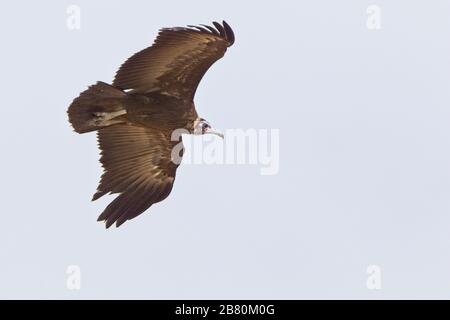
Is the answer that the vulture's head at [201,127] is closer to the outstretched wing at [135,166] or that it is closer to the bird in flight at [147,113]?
the bird in flight at [147,113]

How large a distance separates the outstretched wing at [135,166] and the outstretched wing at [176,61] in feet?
2.75

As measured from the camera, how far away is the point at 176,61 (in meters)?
16.9

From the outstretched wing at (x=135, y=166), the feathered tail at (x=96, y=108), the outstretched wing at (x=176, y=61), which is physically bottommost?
the outstretched wing at (x=135, y=166)

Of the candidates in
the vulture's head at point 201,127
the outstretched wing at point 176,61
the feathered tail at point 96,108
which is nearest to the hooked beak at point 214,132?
the vulture's head at point 201,127

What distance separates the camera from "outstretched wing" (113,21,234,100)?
16.5 metres

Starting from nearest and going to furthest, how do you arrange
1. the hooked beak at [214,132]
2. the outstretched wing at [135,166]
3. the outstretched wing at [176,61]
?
the outstretched wing at [176,61] < the outstretched wing at [135,166] < the hooked beak at [214,132]

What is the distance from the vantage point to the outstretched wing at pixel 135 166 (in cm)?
1727

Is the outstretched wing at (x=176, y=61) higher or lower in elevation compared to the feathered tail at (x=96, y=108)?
higher

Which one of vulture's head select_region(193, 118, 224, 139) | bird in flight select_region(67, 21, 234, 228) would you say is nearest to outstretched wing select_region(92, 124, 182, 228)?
bird in flight select_region(67, 21, 234, 228)

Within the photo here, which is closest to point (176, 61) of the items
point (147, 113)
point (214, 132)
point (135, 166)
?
point (147, 113)

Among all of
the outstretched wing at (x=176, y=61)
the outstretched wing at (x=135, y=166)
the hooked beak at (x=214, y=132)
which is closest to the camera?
the outstretched wing at (x=176, y=61)

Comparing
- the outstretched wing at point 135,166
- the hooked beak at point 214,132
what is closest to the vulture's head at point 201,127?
the hooked beak at point 214,132

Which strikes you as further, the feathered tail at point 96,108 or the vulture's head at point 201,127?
the vulture's head at point 201,127
